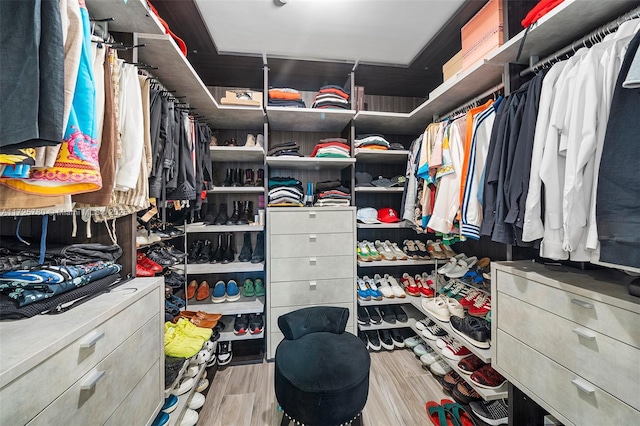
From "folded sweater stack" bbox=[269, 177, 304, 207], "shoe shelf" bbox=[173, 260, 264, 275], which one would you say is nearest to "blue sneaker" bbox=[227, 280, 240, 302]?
"shoe shelf" bbox=[173, 260, 264, 275]

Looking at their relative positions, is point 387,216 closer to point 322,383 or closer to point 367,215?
point 367,215

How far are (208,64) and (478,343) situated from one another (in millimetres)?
2569

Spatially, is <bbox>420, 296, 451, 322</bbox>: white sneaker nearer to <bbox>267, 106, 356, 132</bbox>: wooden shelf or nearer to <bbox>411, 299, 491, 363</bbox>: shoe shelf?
<bbox>411, 299, 491, 363</bbox>: shoe shelf

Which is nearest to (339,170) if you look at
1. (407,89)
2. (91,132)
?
(407,89)

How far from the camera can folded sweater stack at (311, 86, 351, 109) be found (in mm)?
1844

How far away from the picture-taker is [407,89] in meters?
2.24

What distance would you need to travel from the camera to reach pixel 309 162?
191 centimetres

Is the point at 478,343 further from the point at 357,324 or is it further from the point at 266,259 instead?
the point at 266,259

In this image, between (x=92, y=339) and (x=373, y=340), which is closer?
(x=92, y=339)

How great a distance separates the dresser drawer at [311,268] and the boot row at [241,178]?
0.71 m

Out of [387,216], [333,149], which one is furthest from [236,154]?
[387,216]

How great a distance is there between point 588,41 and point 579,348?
3.83 ft

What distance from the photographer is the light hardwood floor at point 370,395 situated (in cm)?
131

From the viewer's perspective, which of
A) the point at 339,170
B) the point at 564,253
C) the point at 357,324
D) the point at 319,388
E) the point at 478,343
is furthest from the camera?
the point at 339,170
